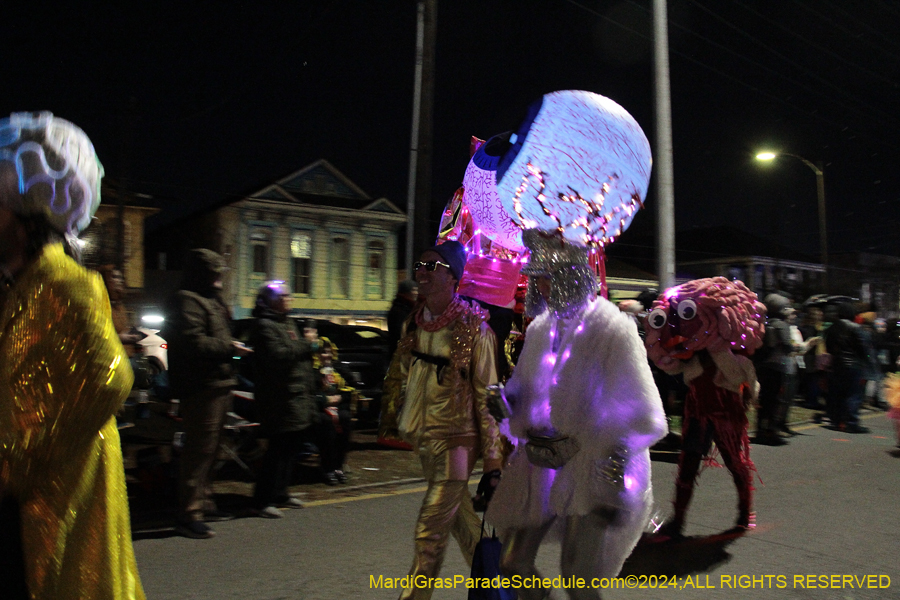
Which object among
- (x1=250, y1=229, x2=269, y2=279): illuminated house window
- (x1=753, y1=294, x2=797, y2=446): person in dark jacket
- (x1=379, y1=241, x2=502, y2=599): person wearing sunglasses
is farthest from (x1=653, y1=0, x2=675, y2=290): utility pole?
(x1=250, y1=229, x2=269, y2=279): illuminated house window

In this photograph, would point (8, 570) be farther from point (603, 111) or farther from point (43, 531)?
point (603, 111)

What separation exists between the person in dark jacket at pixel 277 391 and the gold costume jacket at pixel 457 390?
2.52m

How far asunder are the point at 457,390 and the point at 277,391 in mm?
2895

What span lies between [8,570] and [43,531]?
123 millimetres

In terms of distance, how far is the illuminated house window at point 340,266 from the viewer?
32781 mm

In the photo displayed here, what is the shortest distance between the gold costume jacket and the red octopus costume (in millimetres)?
2397

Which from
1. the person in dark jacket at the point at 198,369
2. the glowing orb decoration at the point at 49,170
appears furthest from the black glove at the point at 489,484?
the person in dark jacket at the point at 198,369

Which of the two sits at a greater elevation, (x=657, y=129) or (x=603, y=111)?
(x=657, y=129)

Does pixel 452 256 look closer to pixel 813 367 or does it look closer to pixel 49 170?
pixel 49 170

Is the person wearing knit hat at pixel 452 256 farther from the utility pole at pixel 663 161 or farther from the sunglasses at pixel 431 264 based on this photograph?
the utility pole at pixel 663 161

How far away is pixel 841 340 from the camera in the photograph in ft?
37.4

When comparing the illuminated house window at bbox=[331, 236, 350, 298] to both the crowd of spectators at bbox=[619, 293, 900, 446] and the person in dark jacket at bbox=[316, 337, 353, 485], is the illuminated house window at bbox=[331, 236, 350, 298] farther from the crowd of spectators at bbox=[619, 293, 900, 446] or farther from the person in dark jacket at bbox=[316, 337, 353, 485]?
the person in dark jacket at bbox=[316, 337, 353, 485]

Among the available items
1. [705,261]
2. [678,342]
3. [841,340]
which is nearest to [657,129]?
[678,342]


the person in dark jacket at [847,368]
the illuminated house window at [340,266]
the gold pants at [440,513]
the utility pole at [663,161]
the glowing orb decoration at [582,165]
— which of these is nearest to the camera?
the gold pants at [440,513]
